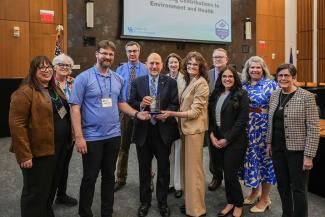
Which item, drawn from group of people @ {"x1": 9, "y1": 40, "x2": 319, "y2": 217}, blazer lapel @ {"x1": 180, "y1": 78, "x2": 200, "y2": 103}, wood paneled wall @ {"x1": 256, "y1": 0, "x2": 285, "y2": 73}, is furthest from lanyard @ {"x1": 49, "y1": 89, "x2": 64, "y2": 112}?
wood paneled wall @ {"x1": 256, "y1": 0, "x2": 285, "y2": 73}

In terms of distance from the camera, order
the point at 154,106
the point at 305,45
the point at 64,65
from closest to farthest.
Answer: the point at 154,106 < the point at 64,65 < the point at 305,45

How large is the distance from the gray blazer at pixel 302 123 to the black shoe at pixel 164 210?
1217mm

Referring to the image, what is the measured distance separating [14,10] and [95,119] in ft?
14.6

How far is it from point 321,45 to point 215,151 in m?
8.70

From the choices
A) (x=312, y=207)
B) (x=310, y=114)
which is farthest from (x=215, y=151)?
(x=312, y=207)

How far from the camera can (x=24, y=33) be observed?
6207mm

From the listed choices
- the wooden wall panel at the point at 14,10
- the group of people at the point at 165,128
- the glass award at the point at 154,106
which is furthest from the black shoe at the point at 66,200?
the wooden wall panel at the point at 14,10

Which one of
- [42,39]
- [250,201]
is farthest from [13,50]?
[250,201]

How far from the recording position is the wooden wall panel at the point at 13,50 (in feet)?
19.7

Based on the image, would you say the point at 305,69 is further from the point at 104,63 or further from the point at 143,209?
the point at 104,63

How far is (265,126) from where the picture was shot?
9.96 ft

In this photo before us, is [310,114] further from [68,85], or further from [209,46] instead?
[209,46]

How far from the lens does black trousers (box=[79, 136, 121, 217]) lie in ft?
8.67

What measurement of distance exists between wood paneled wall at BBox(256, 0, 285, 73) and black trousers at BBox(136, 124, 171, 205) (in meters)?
7.36
